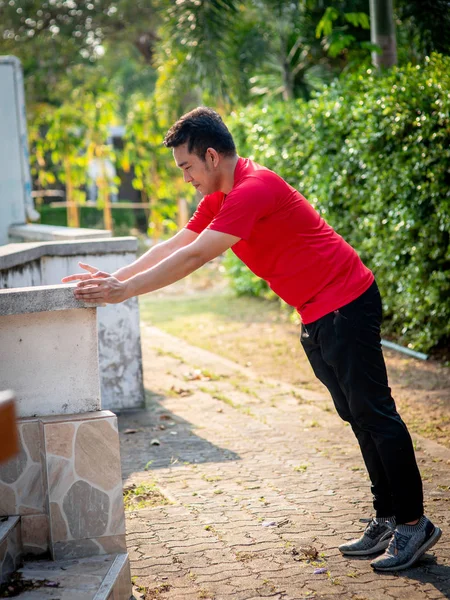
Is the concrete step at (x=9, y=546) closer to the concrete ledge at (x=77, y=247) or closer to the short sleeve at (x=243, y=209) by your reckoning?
the short sleeve at (x=243, y=209)

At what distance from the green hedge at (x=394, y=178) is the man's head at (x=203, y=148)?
3.78 m

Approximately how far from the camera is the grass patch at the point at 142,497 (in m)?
4.69

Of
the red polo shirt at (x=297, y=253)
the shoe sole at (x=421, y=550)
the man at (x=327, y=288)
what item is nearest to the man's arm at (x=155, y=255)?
the man at (x=327, y=288)

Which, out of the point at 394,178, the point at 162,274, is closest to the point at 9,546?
the point at 162,274

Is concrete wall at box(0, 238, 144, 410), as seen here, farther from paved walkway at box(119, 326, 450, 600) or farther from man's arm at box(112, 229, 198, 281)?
man's arm at box(112, 229, 198, 281)

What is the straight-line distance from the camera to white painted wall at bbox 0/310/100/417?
357 centimetres

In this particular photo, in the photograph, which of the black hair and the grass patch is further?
the grass patch

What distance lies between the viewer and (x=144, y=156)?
19.5 m

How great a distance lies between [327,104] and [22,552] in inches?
271

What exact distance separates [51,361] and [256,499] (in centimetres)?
171

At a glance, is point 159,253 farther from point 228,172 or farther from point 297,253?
point 297,253

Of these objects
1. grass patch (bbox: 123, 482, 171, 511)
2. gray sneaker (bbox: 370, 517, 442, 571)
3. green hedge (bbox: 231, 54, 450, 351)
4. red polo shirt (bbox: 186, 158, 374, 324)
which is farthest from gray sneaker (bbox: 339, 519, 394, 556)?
green hedge (bbox: 231, 54, 450, 351)

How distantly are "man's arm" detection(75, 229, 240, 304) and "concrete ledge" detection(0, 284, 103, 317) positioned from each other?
0.18ft

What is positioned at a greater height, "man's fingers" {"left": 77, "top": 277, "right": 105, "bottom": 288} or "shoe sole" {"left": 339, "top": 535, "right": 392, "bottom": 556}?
"man's fingers" {"left": 77, "top": 277, "right": 105, "bottom": 288}
